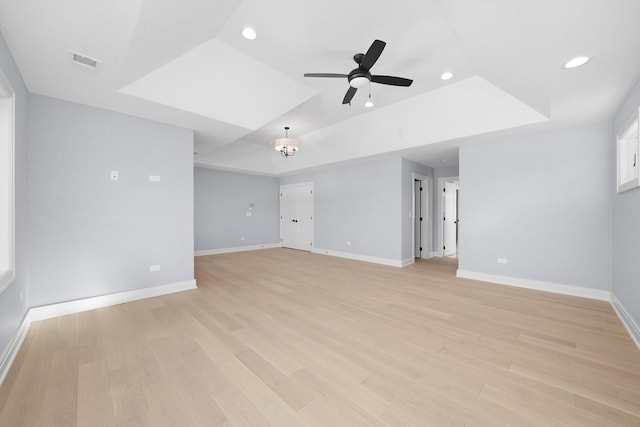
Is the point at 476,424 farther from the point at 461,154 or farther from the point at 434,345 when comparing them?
the point at 461,154

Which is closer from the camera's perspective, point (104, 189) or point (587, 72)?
point (587, 72)

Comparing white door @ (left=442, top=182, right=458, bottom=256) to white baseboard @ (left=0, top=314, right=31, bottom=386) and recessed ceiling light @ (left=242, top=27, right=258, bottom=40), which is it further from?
white baseboard @ (left=0, top=314, right=31, bottom=386)

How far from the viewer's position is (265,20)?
2.40 meters

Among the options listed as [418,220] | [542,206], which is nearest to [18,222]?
[542,206]

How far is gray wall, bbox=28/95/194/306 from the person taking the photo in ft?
9.20

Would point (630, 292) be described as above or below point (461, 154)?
below

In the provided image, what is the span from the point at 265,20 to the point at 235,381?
3.21 metres

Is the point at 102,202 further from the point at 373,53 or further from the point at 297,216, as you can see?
the point at 297,216

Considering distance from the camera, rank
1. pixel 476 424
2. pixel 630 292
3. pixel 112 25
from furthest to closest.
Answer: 1. pixel 630 292
2. pixel 112 25
3. pixel 476 424

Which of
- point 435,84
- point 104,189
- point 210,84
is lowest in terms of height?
point 104,189

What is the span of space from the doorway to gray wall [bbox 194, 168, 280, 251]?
17.8 ft

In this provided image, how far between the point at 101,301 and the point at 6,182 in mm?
1745

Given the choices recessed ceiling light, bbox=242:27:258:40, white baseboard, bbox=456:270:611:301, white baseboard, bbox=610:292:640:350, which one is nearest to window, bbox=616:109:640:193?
white baseboard, bbox=610:292:640:350

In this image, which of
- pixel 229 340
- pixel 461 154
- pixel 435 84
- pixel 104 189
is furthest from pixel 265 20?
pixel 461 154
